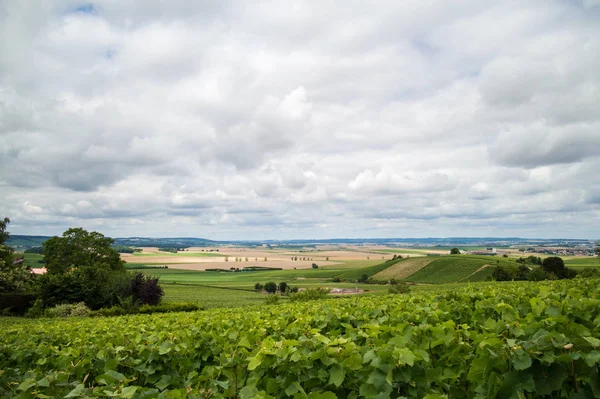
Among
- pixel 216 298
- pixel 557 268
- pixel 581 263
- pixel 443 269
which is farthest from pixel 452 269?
pixel 216 298

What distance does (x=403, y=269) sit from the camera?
108062mm

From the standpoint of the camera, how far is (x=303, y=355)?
3594 millimetres

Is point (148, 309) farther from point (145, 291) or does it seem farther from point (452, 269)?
point (452, 269)

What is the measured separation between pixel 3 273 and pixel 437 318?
53710 millimetres

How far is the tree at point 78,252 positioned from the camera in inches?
2314

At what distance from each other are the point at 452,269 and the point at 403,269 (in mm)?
14535

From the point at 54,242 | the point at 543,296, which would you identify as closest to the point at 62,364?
the point at 543,296

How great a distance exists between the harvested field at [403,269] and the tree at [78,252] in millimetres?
68862

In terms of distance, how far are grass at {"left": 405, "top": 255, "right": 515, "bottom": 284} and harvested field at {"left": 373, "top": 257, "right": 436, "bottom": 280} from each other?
2261 mm

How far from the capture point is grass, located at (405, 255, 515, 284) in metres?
90.6

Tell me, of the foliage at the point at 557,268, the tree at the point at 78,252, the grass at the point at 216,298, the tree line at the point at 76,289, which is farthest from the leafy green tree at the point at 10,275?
the foliage at the point at 557,268

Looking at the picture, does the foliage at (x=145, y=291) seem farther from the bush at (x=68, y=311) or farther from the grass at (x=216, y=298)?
the bush at (x=68, y=311)

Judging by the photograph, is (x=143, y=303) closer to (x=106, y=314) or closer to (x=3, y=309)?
(x=106, y=314)

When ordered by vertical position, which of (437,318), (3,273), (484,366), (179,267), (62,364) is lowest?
(179,267)
